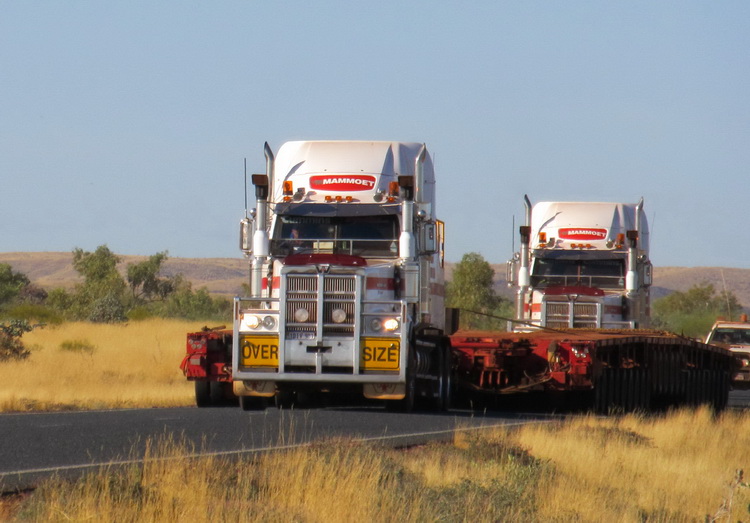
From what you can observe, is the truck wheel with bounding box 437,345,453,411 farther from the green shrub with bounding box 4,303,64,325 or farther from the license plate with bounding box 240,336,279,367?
the green shrub with bounding box 4,303,64,325

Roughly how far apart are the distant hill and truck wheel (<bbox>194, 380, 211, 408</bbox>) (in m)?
125

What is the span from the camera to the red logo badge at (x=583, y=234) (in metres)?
29.5

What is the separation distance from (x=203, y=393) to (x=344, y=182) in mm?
4260

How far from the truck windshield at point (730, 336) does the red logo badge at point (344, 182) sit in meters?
16.4

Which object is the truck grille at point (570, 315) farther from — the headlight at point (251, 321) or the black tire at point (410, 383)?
the headlight at point (251, 321)

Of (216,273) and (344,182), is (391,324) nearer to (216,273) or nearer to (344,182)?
(344,182)

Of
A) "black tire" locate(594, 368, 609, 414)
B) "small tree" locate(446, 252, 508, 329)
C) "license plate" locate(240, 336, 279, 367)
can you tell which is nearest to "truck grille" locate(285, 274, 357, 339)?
"license plate" locate(240, 336, 279, 367)

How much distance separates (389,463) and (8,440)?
4897mm

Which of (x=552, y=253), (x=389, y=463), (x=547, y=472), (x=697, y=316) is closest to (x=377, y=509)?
(x=389, y=463)

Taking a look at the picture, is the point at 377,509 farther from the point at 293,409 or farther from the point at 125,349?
the point at 125,349

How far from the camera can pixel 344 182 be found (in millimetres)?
20375

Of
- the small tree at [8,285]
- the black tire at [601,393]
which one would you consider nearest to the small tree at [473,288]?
the small tree at [8,285]

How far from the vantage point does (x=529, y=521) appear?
33.9ft

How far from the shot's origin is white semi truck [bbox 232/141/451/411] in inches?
758
